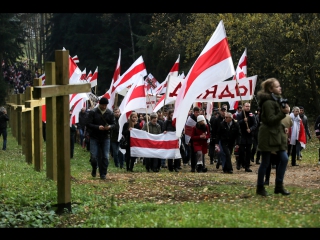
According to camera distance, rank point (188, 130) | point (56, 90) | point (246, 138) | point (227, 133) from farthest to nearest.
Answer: point (188, 130), point (246, 138), point (227, 133), point (56, 90)

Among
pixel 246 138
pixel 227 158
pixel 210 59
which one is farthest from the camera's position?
pixel 246 138

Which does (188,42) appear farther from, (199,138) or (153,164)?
(199,138)

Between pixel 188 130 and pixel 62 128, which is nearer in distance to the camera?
pixel 62 128

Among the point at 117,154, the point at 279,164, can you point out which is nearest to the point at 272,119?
the point at 279,164

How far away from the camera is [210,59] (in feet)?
52.3

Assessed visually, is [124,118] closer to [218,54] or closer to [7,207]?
[218,54]

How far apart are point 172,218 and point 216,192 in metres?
3.57

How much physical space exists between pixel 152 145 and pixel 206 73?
18.0 feet

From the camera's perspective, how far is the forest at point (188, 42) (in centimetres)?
3925

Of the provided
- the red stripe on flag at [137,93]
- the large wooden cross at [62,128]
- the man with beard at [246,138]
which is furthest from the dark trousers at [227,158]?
the large wooden cross at [62,128]

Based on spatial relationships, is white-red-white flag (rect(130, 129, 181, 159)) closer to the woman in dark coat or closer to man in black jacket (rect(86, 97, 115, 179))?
man in black jacket (rect(86, 97, 115, 179))

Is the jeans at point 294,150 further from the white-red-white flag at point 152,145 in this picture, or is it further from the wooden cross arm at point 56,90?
the wooden cross arm at point 56,90

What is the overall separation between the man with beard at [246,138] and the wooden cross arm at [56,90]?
9519 mm

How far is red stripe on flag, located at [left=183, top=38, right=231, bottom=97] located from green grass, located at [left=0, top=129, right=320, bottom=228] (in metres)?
2.45
